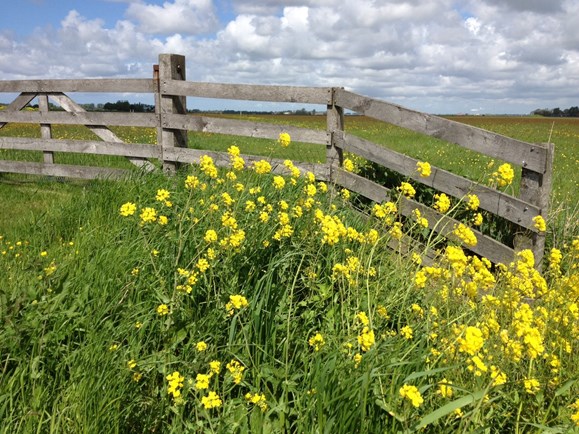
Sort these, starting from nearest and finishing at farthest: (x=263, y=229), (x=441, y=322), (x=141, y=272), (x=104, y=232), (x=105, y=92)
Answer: (x=441, y=322)
(x=141, y=272)
(x=263, y=229)
(x=104, y=232)
(x=105, y=92)

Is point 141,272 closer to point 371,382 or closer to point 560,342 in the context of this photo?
point 371,382

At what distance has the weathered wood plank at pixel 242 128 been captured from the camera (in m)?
6.25

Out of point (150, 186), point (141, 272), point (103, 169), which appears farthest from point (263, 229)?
point (103, 169)

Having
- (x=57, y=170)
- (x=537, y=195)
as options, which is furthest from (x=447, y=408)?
(x=57, y=170)

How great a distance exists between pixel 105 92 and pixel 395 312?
21.9 feet

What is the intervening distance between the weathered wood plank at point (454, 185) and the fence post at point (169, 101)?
2.79 m

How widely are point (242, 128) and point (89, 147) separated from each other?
10.4 feet

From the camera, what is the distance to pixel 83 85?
834 centimetres

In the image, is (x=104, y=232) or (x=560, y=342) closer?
(x=560, y=342)

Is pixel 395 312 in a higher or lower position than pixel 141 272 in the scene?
lower

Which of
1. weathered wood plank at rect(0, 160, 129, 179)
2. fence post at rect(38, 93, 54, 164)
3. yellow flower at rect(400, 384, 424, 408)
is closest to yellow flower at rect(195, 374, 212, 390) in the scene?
yellow flower at rect(400, 384, 424, 408)

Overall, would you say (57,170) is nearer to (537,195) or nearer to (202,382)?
(537,195)

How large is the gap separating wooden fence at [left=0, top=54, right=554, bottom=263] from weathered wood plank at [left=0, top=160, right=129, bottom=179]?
0.02 meters

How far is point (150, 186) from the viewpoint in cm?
575
